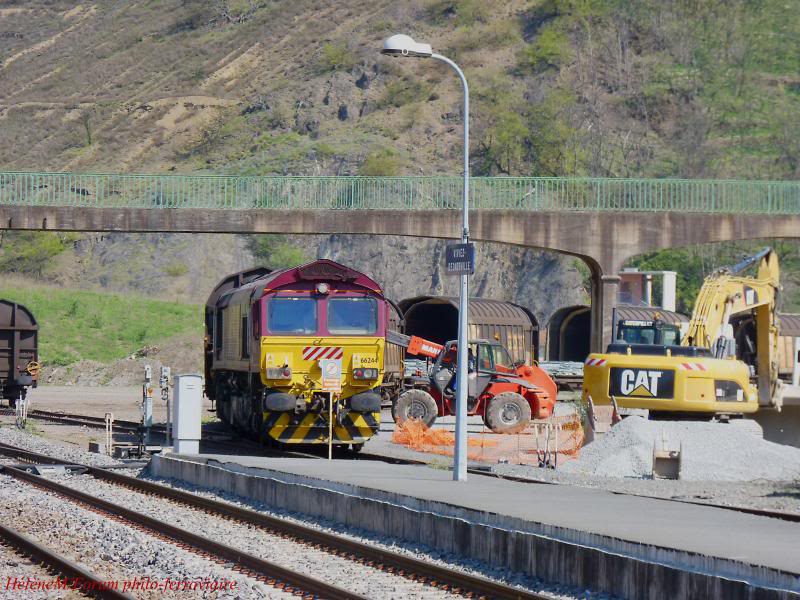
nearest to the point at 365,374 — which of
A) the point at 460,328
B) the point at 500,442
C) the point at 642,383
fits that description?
the point at 642,383

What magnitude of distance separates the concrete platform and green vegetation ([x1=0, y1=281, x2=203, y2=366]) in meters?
45.8

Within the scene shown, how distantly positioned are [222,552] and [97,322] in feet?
188

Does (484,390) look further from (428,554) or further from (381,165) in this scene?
(381,165)

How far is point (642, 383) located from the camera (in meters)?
29.0

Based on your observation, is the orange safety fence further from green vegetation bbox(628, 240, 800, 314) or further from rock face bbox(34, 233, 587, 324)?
green vegetation bbox(628, 240, 800, 314)

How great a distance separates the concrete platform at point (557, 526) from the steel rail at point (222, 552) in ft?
7.12

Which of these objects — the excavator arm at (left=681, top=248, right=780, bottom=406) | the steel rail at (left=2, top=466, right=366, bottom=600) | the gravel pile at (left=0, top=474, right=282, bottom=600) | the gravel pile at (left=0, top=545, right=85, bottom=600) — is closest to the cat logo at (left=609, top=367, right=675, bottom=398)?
the excavator arm at (left=681, top=248, right=780, bottom=406)

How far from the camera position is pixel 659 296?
2940 inches

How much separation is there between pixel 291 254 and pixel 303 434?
6195 centimetres

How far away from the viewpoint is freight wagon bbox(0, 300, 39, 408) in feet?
143

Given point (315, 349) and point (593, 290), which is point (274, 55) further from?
point (315, 349)

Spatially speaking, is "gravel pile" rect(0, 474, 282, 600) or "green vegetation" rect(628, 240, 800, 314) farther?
"green vegetation" rect(628, 240, 800, 314)

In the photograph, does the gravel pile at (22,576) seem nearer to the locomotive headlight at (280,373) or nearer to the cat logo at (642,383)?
the locomotive headlight at (280,373)

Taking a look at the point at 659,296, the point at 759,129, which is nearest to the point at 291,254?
the point at 659,296
